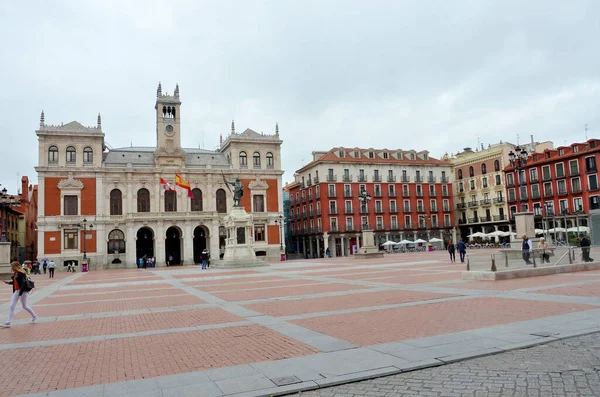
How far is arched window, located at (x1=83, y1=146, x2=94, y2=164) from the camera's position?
173 feet

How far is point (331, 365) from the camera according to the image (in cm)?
668

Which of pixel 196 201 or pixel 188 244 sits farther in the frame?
pixel 196 201

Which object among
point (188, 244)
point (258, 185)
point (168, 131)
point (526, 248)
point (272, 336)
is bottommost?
point (272, 336)

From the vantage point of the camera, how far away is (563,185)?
57.8m

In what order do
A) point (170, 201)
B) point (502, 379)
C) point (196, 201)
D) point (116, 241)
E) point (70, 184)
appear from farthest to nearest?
point (196, 201)
point (170, 201)
point (116, 241)
point (70, 184)
point (502, 379)

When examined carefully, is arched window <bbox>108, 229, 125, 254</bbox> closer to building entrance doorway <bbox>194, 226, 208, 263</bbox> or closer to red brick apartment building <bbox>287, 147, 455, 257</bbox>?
building entrance doorway <bbox>194, 226, 208, 263</bbox>

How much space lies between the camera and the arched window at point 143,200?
178 feet

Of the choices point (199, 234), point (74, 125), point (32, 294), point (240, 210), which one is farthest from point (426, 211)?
point (32, 294)

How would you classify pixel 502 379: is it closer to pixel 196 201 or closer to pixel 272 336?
pixel 272 336

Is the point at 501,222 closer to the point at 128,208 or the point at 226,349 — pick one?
the point at 128,208

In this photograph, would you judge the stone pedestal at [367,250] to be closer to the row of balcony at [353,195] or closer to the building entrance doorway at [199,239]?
the row of balcony at [353,195]

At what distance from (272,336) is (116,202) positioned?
49380 millimetres

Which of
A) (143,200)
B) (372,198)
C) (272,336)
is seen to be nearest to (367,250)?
(372,198)

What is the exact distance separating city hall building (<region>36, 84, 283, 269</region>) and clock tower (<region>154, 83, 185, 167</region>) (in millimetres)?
123
